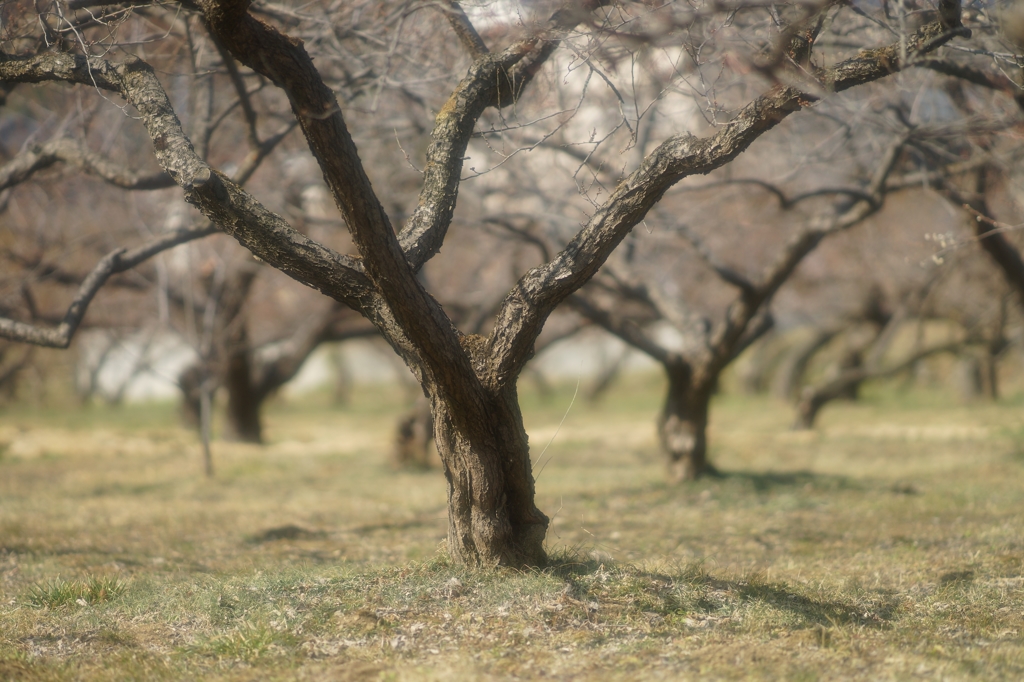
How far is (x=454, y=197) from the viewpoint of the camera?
4.91m

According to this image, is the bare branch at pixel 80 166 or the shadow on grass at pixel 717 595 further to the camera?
the bare branch at pixel 80 166

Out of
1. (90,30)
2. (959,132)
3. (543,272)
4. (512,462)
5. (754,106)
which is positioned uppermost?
(90,30)

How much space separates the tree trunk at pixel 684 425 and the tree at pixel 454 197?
15.8ft

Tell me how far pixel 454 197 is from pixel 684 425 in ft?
18.3

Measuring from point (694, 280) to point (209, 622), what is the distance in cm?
1392

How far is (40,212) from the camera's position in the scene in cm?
1062

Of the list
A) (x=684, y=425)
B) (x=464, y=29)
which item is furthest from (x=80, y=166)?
(x=684, y=425)

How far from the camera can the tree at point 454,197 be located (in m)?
3.96

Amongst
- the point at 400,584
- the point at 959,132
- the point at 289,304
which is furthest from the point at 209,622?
the point at 289,304

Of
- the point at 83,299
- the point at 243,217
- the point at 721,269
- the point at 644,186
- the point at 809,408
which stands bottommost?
Result: the point at 809,408

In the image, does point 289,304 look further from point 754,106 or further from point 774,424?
point 754,106

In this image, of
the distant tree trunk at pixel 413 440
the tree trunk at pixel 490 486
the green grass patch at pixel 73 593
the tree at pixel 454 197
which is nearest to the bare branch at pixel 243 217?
the tree at pixel 454 197

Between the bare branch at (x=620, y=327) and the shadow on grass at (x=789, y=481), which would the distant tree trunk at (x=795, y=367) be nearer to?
the shadow on grass at (x=789, y=481)

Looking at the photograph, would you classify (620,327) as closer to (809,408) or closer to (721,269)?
(721,269)
